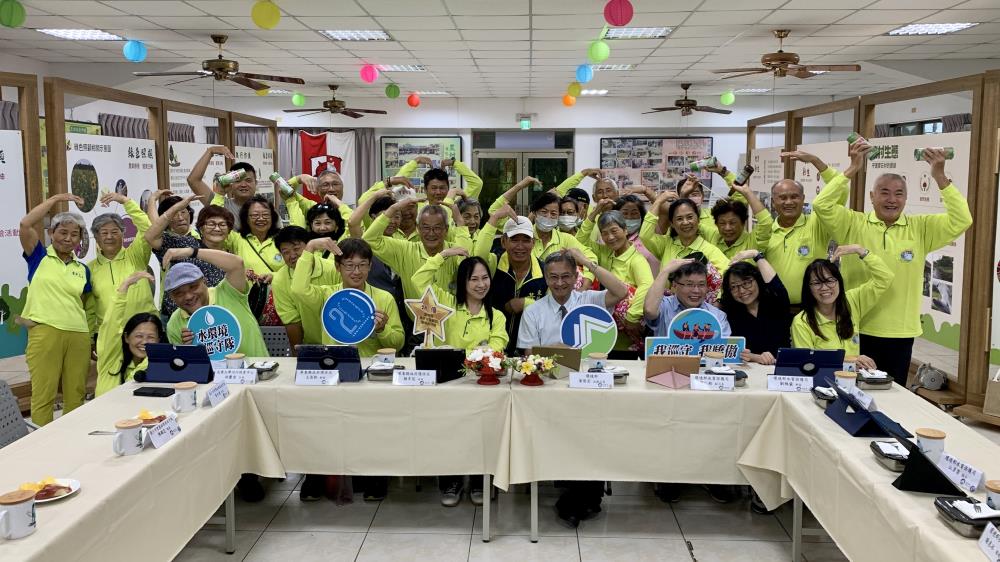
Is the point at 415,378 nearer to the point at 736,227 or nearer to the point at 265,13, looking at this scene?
the point at 736,227

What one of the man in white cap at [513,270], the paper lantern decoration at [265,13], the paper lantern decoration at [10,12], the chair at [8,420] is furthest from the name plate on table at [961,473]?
the paper lantern decoration at [10,12]

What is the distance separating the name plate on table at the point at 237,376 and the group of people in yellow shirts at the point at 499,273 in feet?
0.93

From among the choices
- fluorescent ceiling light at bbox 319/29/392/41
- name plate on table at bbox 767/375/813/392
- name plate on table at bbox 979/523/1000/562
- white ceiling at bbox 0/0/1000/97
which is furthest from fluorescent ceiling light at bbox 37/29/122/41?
name plate on table at bbox 979/523/1000/562

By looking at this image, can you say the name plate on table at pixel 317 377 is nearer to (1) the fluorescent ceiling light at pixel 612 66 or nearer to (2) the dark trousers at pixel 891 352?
(2) the dark trousers at pixel 891 352

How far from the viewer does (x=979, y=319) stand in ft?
16.2

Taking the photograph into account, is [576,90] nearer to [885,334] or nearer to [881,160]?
[881,160]

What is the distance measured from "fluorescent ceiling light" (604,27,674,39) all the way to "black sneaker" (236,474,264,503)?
18.0ft

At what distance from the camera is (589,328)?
339 cm

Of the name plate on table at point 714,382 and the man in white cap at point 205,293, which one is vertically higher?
the man in white cap at point 205,293

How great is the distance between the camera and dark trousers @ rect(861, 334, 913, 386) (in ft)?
13.4

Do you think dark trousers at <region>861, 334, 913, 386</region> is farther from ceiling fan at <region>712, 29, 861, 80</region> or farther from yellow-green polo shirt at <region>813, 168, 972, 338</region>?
ceiling fan at <region>712, 29, 861, 80</region>

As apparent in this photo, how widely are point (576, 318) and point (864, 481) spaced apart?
57.2 inches

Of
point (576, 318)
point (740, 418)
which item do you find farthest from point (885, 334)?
point (576, 318)

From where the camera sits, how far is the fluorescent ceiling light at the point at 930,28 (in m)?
7.38
